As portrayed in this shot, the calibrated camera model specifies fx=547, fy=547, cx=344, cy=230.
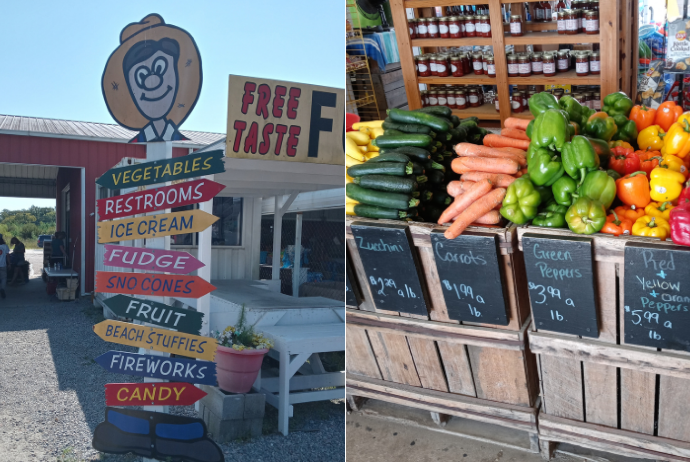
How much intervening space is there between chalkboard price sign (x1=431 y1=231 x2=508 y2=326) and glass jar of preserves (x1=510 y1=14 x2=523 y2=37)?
9.00 feet

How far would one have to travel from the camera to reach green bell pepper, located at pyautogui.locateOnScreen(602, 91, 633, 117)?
2.66 meters

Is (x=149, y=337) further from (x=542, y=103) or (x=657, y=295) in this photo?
(x=542, y=103)

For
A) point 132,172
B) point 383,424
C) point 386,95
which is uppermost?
point 386,95

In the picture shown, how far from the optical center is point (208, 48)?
4.90 feet

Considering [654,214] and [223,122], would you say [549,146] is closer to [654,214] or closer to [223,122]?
[654,214]

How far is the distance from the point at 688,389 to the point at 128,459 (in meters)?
1.94

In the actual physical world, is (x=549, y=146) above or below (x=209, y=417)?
above

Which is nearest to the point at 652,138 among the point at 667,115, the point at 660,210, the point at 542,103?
the point at 667,115

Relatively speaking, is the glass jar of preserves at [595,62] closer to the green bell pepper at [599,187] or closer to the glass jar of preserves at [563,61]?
the glass jar of preserves at [563,61]

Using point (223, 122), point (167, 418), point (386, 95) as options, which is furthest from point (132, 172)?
point (386, 95)

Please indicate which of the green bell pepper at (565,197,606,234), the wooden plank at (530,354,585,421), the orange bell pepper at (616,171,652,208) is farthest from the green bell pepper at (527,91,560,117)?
the wooden plank at (530,354,585,421)

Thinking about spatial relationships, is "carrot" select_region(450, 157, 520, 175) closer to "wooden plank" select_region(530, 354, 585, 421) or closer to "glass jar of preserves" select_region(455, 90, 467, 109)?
"wooden plank" select_region(530, 354, 585, 421)

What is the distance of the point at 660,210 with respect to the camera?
6.42 ft

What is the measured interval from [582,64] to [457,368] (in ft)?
9.11
